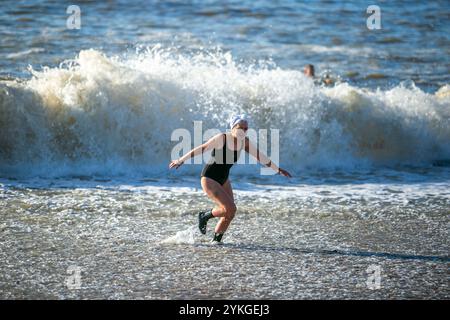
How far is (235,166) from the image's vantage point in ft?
43.0

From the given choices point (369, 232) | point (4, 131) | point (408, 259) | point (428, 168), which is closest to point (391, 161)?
point (428, 168)

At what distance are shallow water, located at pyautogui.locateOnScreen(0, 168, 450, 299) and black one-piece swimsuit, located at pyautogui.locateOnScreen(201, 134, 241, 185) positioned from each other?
0.83 m

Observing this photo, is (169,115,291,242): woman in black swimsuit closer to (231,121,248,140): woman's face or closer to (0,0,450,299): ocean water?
(231,121,248,140): woman's face

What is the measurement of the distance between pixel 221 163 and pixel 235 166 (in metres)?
4.79

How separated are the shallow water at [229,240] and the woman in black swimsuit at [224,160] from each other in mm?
519

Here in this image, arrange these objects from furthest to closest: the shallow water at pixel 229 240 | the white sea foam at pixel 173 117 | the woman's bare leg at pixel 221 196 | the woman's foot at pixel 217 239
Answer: the white sea foam at pixel 173 117 < the woman's foot at pixel 217 239 < the woman's bare leg at pixel 221 196 < the shallow water at pixel 229 240

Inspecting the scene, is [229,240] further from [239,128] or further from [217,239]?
[239,128]

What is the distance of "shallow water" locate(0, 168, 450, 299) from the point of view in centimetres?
727

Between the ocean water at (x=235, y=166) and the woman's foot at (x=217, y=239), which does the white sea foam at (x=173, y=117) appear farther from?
the woman's foot at (x=217, y=239)

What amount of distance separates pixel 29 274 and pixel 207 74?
27.1 feet

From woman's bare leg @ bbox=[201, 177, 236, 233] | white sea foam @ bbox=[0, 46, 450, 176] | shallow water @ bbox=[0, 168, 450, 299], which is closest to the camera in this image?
shallow water @ bbox=[0, 168, 450, 299]

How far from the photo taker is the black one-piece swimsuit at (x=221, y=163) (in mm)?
8258

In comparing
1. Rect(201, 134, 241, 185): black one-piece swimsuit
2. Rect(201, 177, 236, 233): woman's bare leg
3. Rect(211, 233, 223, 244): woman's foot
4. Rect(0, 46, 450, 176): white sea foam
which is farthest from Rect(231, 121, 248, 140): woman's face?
Rect(0, 46, 450, 176): white sea foam

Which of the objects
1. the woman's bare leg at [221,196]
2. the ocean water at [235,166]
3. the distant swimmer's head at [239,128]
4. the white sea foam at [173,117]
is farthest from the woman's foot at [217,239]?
the white sea foam at [173,117]
